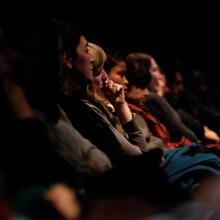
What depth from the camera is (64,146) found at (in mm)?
1609

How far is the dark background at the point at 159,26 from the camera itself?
3.73m

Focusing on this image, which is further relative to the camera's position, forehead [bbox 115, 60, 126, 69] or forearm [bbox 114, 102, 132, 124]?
forehead [bbox 115, 60, 126, 69]

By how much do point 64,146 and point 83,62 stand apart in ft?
1.55

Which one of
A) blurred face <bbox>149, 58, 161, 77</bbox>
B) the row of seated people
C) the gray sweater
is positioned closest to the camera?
the row of seated people

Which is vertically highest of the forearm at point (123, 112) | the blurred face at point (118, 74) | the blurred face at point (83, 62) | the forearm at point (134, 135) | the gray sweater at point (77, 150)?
the blurred face at point (83, 62)

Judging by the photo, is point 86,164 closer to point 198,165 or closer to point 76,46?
point 76,46

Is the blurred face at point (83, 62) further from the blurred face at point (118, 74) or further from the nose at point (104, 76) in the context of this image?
the blurred face at point (118, 74)

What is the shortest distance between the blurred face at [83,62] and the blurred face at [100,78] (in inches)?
8.3

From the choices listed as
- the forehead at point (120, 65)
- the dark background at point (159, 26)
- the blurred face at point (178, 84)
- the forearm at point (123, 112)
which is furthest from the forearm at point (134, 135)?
the blurred face at point (178, 84)

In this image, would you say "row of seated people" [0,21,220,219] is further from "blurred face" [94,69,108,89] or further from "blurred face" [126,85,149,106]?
"blurred face" [126,85,149,106]

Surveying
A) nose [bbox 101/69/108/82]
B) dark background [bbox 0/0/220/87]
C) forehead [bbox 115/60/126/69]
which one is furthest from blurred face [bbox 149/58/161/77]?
nose [bbox 101/69/108/82]

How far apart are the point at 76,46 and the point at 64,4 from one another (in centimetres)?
151

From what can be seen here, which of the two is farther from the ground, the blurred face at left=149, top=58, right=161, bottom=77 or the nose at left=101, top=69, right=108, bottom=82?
the nose at left=101, top=69, right=108, bottom=82

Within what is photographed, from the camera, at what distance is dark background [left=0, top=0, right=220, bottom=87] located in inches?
147
